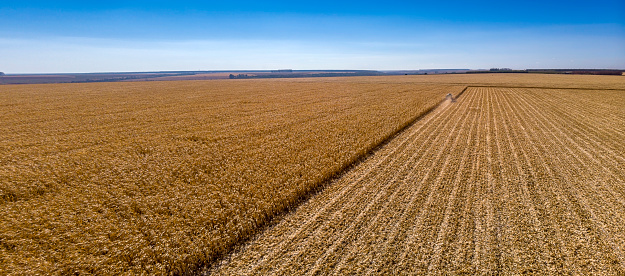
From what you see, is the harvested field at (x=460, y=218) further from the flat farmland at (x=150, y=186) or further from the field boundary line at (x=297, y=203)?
the flat farmland at (x=150, y=186)

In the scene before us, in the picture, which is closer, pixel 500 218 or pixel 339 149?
pixel 500 218

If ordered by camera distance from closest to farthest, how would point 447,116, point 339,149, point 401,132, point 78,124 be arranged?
point 339,149, point 401,132, point 78,124, point 447,116

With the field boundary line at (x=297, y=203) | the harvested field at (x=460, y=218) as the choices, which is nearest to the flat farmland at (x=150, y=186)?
the field boundary line at (x=297, y=203)

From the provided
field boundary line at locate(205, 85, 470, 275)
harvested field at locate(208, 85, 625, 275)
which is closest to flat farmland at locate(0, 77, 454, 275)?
field boundary line at locate(205, 85, 470, 275)

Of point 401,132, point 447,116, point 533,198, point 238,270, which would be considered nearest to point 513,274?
point 533,198

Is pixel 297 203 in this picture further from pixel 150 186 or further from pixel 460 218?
pixel 150 186

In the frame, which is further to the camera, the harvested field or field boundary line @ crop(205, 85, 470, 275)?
field boundary line @ crop(205, 85, 470, 275)

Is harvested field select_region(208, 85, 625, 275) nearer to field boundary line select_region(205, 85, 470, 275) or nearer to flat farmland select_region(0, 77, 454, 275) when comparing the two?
field boundary line select_region(205, 85, 470, 275)

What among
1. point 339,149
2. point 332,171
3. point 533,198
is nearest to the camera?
point 533,198

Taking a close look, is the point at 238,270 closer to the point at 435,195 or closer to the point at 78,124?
the point at 435,195
